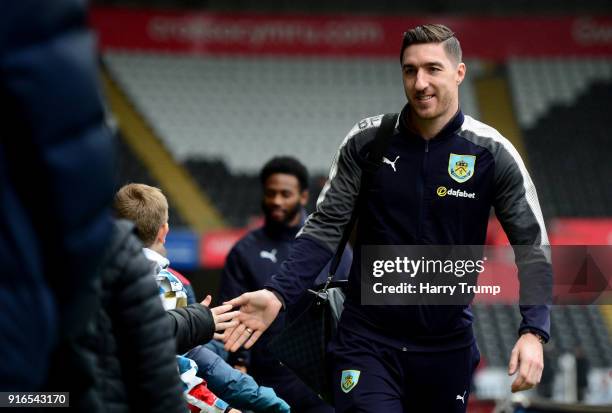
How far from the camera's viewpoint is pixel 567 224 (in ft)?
58.5

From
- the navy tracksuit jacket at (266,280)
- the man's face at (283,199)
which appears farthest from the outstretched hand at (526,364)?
the man's face at (283,199)

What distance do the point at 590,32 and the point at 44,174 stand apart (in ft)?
67.5

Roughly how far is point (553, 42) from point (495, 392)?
867 cm

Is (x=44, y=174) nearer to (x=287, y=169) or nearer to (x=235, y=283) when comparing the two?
(x=235, y=283)

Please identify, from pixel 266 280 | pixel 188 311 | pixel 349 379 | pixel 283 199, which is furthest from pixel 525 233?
pixel 283 199

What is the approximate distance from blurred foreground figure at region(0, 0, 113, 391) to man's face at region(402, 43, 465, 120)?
2152mm

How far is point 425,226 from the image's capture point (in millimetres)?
3963

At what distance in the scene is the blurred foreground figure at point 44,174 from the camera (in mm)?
1801

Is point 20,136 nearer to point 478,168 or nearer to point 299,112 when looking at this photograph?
point 478,168

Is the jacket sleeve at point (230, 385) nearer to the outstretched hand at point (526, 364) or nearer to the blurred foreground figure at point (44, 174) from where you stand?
the outstretched hand at point (526, 364)

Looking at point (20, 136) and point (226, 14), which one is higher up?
point (226, 14)

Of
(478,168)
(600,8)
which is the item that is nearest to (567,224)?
(600,8)

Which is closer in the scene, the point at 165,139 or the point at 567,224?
the point at 567,224

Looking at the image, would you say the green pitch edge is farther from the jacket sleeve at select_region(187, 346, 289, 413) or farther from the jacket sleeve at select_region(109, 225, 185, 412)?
the jacket sleeve at select_region(109, 225, 185, 412)
